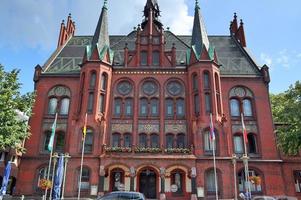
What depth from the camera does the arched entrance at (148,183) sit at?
108 feet

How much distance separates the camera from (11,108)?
28.9m

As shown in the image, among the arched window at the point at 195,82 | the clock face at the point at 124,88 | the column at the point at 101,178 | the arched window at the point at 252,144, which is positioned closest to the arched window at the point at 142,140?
the column at the point at 101,178

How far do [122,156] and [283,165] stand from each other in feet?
62.2

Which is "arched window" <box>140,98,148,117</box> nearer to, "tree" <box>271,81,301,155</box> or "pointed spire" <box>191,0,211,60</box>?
"pointed spire" <box>191,0,211,60</box>

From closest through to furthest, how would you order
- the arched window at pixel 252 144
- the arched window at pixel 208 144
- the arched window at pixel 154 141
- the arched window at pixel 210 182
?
the arched window at pixel 210 182, the arched window at pixel 208 144, the arched window at pixel 154 141, the arched window at pixel 252 144

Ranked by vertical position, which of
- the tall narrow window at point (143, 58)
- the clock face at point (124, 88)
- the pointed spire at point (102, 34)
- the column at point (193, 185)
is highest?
the pointed spire at point (102, 34)

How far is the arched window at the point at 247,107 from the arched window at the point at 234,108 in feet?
2.80

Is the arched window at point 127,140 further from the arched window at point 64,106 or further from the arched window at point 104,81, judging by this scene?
the arched window at point 64,106

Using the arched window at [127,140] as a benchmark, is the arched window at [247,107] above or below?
above

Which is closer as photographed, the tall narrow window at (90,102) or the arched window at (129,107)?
the tall narrow window at (90,102)

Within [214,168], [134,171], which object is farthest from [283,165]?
[134,171]

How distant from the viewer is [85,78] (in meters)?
37.0

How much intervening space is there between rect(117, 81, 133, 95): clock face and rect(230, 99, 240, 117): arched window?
43.0ft

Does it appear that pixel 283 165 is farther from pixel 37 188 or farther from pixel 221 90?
pixel 37 188
